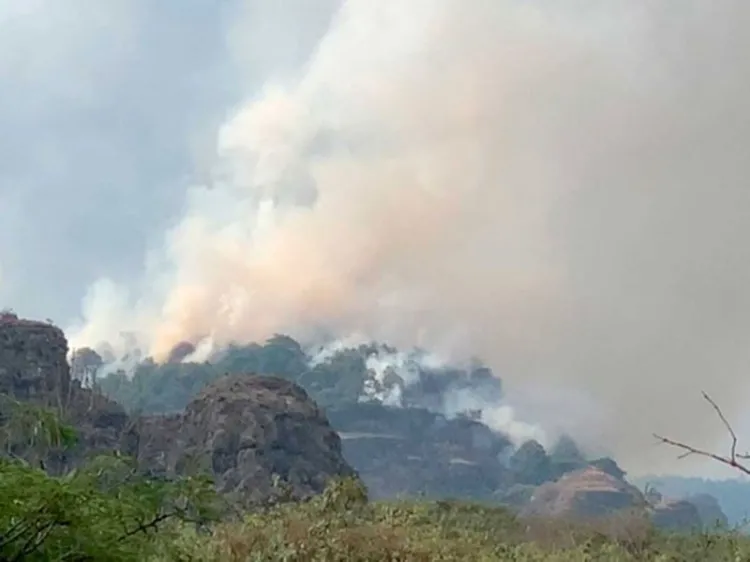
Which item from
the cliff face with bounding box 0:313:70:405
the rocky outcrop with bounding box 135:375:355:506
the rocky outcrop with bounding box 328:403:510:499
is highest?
the rocky outcrop with bounding box 328:403:510:499

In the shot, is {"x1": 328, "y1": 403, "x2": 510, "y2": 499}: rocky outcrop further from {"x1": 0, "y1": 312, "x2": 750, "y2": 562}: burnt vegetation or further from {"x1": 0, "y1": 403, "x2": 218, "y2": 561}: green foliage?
{"x1": 0, "y1": 403, "x2": 218, "y2": 561}: green foliage

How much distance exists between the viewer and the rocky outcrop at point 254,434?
61.7 metres

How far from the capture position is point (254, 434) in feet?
215

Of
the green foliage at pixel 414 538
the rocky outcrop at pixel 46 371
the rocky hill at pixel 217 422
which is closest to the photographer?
the green foliage at pixel 414 538

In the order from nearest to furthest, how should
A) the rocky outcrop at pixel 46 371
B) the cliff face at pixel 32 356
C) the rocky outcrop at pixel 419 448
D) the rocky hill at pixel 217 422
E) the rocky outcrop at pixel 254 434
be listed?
the rocky outcrop at pixel 46 371, the rocky hill at pixel 217 422, the cliff face at pixel 32 356, the rocky outcrop at pixel 254 434, the rocky outcrop at pixel 419 448

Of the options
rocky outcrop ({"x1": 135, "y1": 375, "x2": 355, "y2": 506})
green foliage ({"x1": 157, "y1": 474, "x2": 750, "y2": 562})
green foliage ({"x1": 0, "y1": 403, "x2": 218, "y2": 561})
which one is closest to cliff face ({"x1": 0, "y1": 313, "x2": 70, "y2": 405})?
rocky outcrop ({"x1": 135, "y1": 375, "x2": 355, "y2": 506})

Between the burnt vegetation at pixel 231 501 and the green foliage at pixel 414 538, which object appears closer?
the burnt vegetation at pixel 231 501

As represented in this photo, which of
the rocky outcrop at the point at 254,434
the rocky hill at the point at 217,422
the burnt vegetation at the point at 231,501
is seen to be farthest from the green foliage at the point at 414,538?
the rocky outcrop at the point at 254,434

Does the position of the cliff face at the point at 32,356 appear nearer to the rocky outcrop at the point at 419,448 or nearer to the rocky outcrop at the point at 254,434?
the rocky outcrop at the point at 254,434

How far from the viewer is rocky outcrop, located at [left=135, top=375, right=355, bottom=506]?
61.7 meters

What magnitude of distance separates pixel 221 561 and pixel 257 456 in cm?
4994

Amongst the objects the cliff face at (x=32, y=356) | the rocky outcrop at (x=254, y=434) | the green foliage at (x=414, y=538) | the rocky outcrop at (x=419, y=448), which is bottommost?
the green foliage at (x=414, y=538)

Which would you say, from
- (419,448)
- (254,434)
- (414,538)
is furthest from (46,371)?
(419,448)

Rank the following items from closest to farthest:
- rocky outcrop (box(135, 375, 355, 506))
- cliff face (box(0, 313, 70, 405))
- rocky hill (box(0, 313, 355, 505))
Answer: rocky hill (box(0, 313, 355, 505)) < cliff face (box(0, 313, 70, 405)) < rocky outcrop (box(135, 375, 355, 506))
